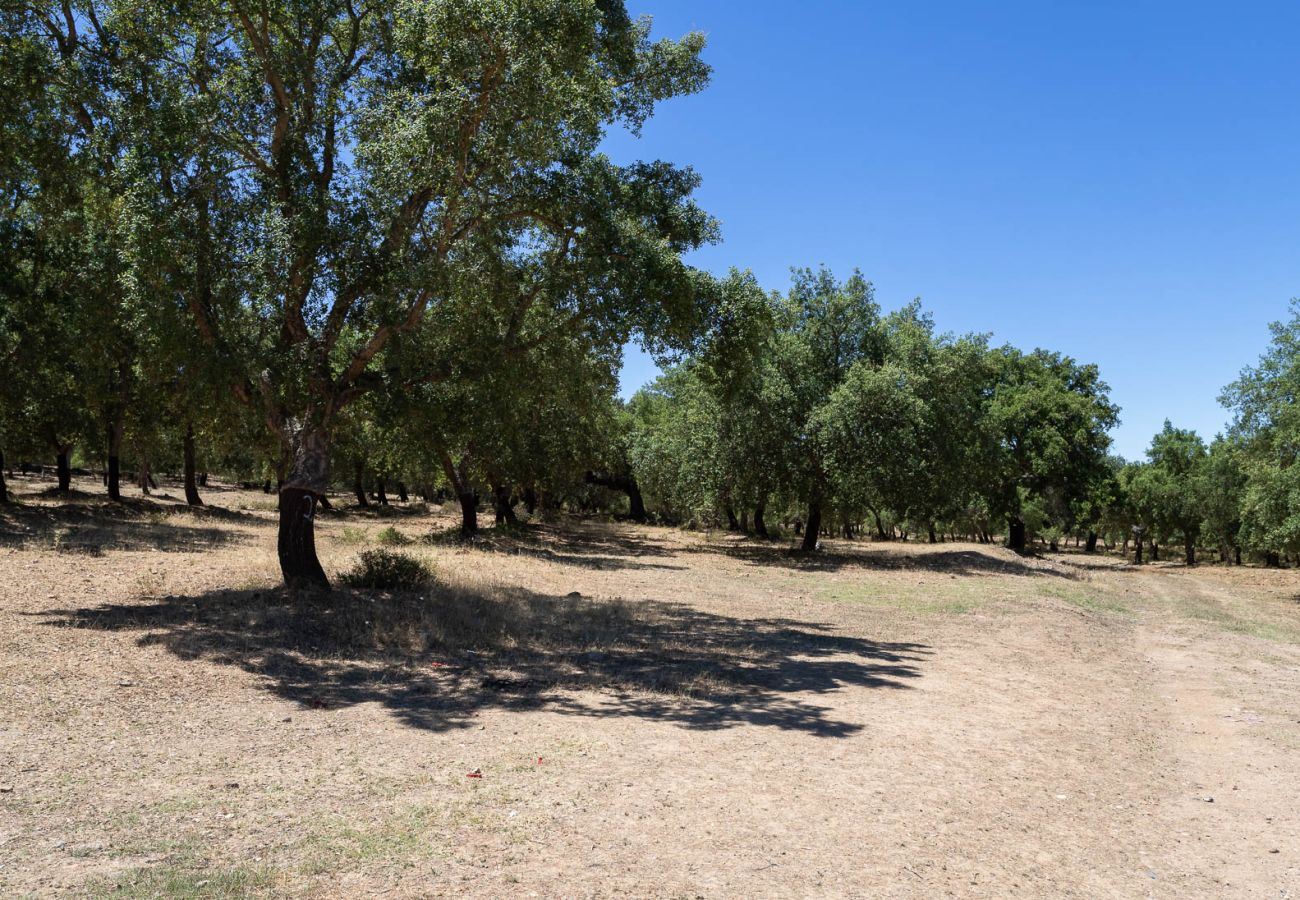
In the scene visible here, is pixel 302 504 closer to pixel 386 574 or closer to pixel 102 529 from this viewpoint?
pixel 386 574

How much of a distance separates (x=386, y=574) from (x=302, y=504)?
7.49 ft

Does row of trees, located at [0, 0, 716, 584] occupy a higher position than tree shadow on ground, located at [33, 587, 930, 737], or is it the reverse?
row of trees, located at [0, 0, 716, 584]

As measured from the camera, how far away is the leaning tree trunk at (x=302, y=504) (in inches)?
535

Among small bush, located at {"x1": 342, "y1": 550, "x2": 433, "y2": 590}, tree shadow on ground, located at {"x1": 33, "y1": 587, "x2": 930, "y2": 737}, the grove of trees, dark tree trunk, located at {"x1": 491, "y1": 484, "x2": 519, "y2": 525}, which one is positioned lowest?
tree shadow on ground, located at {"x1": 33, "y1": 587, "x2": 930, "y2": 737}

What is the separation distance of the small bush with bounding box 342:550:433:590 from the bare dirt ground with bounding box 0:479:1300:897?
3.13ft

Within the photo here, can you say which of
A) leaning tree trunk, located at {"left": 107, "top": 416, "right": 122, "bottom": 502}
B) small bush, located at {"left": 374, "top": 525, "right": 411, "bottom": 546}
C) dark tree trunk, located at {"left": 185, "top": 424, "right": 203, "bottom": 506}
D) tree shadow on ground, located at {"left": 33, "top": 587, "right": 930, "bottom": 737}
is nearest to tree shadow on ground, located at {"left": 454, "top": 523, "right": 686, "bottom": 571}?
small bush, located at {"left": 374, "top": 525, "right": 411, "bottom": 546}

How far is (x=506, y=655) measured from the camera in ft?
37.0

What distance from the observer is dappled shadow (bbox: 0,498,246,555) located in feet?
59.0

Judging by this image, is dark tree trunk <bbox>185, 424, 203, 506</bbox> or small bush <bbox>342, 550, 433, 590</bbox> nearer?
small bush <bbox>342, 550, 433, 590</bbox>

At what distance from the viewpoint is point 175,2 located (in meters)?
12.6

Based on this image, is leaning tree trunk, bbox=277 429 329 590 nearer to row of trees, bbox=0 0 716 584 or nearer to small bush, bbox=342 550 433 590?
row of trees, bbox=0 0 716 584

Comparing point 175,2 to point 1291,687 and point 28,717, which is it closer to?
point 28,717

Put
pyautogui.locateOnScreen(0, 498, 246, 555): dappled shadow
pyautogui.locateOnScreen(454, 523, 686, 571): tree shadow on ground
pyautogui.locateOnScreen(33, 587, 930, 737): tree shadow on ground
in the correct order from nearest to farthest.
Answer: pyautogui.locateOnScreen(33, 587, 930, 737): tree shadow on ground → pyautogui.locateOnScreen(0, 498, 246, 555): dappled shadow → pyautogui.locateOnScreen(454, 523, 686, 571): tree shadow on ground

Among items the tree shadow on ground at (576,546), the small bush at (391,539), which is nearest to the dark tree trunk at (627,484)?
the tree shadow on ground at (576,546)
